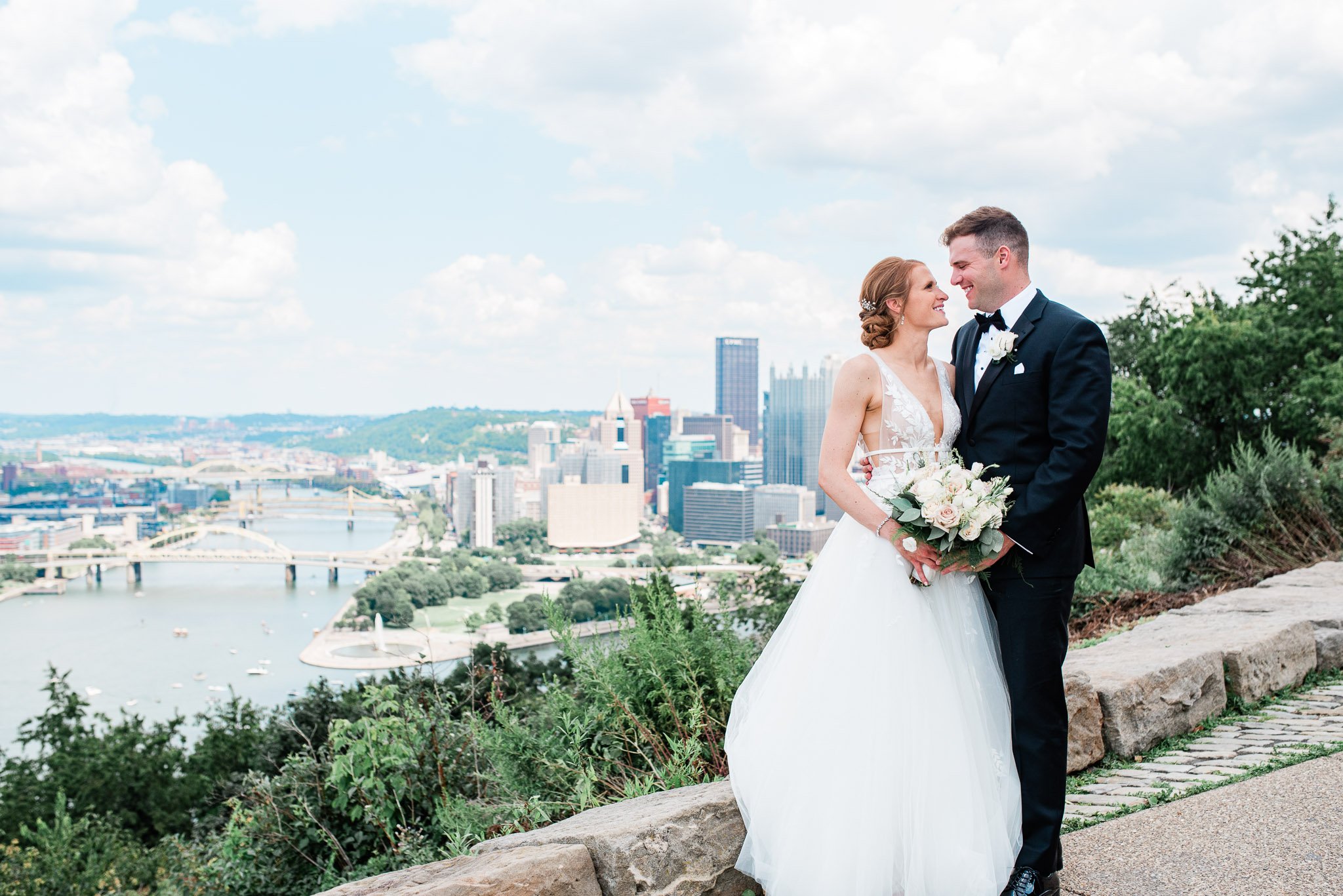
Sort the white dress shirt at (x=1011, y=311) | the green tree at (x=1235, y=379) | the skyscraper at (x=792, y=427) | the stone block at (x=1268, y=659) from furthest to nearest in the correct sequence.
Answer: the skyscraper at (x=792, y=427), the green tree at (x=1235, y=379), the stone block at (x=1268, y=659), the white dress shirt at (x=1011, y=311)

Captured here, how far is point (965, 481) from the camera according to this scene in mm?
2227

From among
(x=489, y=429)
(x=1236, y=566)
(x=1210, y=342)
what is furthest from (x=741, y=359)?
(x=1236, y=566)

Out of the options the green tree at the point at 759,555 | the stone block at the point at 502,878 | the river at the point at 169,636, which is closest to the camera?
the stone block at the point at 502,878

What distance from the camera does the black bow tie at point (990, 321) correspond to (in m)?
2.44

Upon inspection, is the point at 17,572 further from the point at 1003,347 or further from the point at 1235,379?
the point at 1003,347

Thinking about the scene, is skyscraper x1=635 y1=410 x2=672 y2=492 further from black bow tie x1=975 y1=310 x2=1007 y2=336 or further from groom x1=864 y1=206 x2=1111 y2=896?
groom x1=864 y1=206 x2=1111 y2=896

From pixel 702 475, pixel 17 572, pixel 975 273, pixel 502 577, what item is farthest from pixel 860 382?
pixel 702 475

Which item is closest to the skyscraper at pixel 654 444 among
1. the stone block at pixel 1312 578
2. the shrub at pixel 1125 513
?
the shrub at pixel 1125 513

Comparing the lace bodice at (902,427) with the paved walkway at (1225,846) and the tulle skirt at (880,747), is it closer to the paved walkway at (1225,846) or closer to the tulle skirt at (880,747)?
the tulle skirt at (880,747)

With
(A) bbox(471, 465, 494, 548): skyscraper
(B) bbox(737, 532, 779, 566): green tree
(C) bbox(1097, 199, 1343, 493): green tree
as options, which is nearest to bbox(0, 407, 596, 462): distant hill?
(A) bbox(471, 465, 494, 548): skyscraper

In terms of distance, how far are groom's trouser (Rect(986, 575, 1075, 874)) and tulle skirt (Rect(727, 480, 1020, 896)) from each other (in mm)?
39

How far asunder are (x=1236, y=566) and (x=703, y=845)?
609cm

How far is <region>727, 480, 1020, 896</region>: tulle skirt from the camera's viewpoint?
7.09 ft

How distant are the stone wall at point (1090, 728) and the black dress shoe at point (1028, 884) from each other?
1.96 ft
